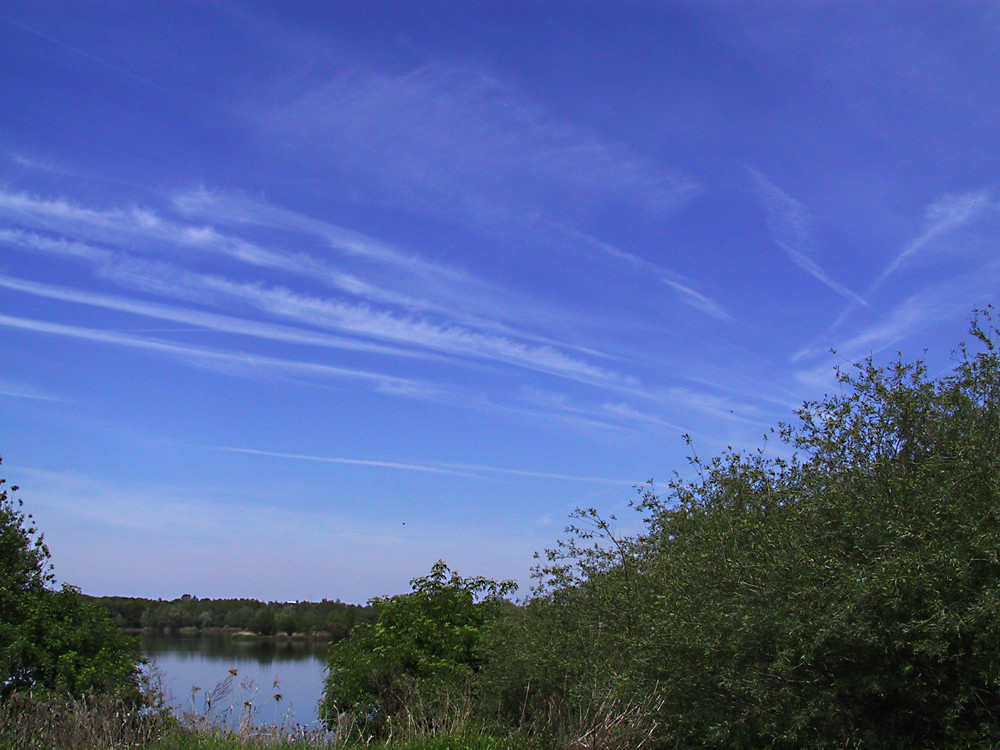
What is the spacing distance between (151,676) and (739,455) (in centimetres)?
857

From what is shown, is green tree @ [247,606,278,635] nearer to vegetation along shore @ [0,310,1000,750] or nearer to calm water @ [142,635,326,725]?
calm water @ [142,635,326,725]

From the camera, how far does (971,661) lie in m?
8.48

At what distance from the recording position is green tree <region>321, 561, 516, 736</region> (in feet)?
58.4

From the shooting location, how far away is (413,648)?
749 inches

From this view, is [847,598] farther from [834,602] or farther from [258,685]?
[258,685]

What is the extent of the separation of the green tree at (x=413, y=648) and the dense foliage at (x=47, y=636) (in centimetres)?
431

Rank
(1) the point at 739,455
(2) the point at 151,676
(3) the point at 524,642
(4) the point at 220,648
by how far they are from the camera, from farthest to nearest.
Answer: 1. (4) the point at 220,648
2. (3) the point at 524,642
3. (1) the point at 739,455
4. (2) the point at 151,676

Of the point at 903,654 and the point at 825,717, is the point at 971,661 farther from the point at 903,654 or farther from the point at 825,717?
the point at 825,717

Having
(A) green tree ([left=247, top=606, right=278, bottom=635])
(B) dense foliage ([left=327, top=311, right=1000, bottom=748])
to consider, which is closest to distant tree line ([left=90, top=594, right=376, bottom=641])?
(A) green tree ([left=247, top=606, right=278, bottom=635])

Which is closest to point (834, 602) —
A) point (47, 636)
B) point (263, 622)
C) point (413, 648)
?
point (413, 648)

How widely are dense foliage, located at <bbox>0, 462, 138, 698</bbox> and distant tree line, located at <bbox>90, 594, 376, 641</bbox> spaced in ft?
63.2

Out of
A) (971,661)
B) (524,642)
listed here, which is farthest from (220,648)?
(971,661)

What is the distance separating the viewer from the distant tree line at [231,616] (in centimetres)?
4181

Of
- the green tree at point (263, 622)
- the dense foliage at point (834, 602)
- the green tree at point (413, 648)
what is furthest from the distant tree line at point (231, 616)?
the dense foliage at point (834, 602)
